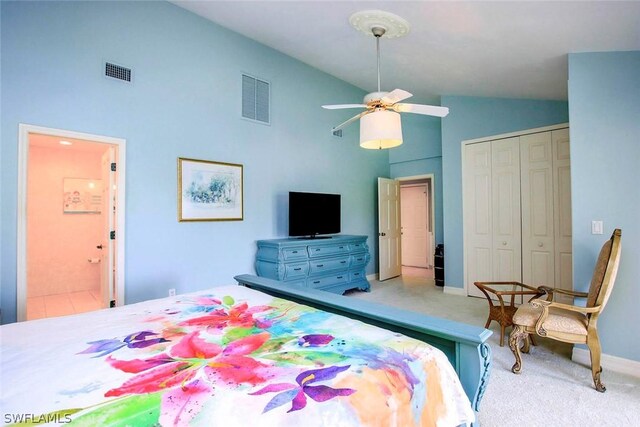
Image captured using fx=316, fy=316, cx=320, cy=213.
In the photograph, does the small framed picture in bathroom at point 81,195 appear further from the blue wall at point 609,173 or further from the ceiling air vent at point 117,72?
the blue wall at point 609,173

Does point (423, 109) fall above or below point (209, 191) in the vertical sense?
above

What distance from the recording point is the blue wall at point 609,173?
99.6 inches

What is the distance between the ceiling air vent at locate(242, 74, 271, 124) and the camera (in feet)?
13.9

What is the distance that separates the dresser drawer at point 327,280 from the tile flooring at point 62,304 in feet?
9.23

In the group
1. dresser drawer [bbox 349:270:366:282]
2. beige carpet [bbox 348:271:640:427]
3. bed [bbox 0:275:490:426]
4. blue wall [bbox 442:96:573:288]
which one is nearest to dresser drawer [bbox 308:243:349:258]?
dresser drawer [bbox 349:270:366:282]

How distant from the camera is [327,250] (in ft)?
15.4

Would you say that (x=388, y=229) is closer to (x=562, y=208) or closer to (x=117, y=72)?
(x=562, y=208)

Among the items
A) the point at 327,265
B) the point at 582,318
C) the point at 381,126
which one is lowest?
the point at 582,318

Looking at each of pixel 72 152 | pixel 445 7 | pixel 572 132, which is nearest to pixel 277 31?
pixel 445 7

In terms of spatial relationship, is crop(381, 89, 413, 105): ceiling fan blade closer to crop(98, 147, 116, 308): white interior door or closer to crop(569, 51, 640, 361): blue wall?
crop(569, 51, 640, 361): blue wall

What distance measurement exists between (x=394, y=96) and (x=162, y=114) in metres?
2.51

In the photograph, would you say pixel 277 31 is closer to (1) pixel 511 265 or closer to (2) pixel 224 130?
(2) pixel 224 130

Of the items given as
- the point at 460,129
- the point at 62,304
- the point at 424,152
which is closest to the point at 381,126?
the point at 460,129

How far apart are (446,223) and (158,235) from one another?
13.9 feet
